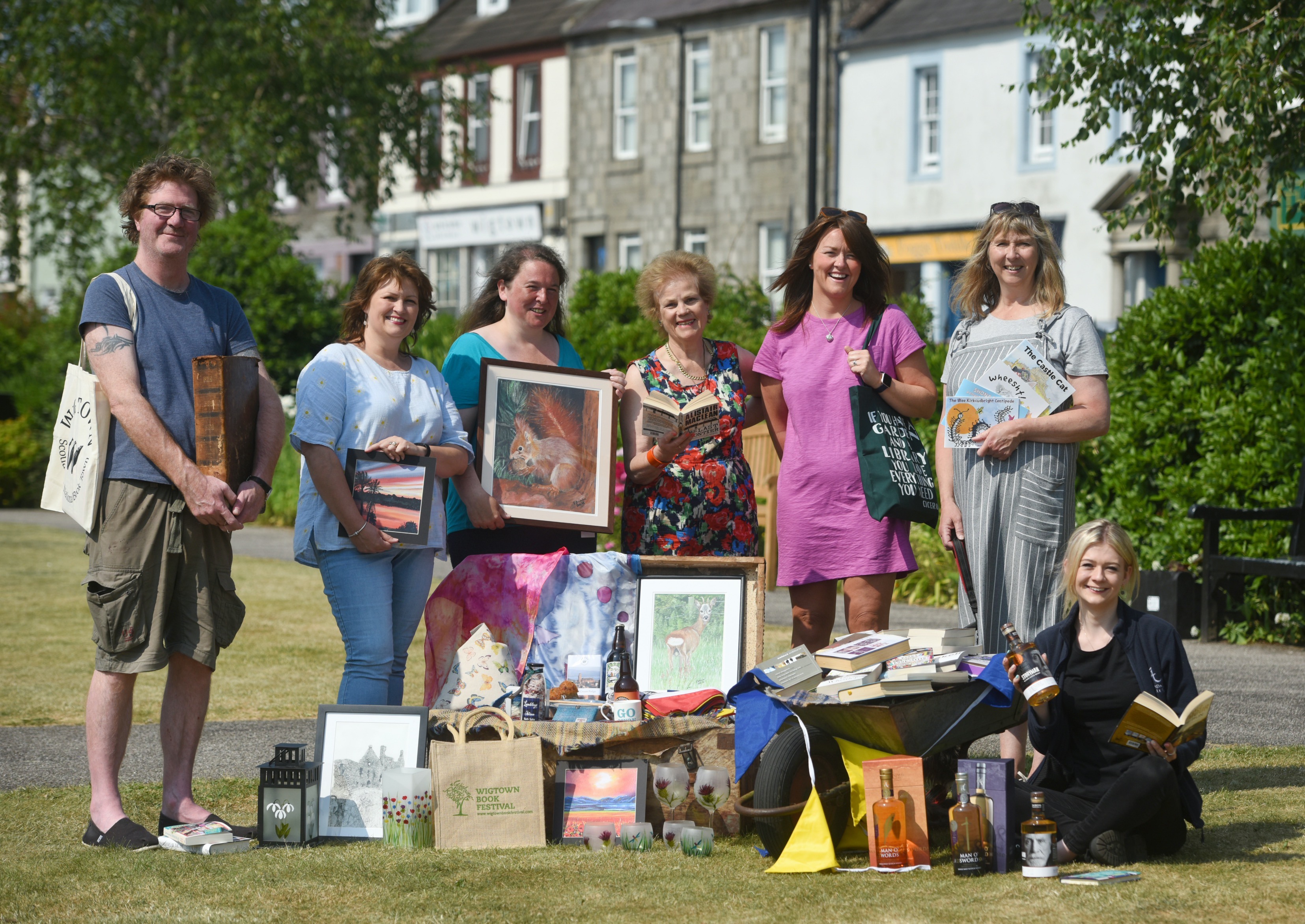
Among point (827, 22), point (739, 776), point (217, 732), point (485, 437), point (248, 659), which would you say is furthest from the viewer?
point (827, 22)

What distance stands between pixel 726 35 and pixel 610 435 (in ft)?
81.7

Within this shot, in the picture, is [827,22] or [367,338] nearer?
[367,338]

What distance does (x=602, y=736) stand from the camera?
5.21 metres

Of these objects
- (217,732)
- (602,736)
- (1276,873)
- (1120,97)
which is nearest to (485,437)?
(602,736)

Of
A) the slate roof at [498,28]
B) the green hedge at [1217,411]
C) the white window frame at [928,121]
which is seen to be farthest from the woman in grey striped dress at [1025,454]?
the slate roof at [498,28]

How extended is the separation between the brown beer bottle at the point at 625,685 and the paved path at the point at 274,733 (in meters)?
1.45

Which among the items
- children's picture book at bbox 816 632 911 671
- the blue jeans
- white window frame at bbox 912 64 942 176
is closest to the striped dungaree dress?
children's picture book at bbox 816 632 911 671

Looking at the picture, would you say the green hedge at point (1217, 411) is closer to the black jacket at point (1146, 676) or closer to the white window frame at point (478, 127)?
the black jacket at point (1146, 676)

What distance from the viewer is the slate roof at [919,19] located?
25625mm

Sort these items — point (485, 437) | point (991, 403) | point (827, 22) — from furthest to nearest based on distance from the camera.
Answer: point (827, 22) < point (485, 437) < point (991, 403)

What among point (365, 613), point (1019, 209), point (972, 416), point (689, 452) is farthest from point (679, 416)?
point (1019, 209)

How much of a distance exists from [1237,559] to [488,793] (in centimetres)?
588

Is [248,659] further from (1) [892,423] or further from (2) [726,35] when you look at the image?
(2) [726,35]

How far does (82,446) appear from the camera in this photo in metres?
4.93
